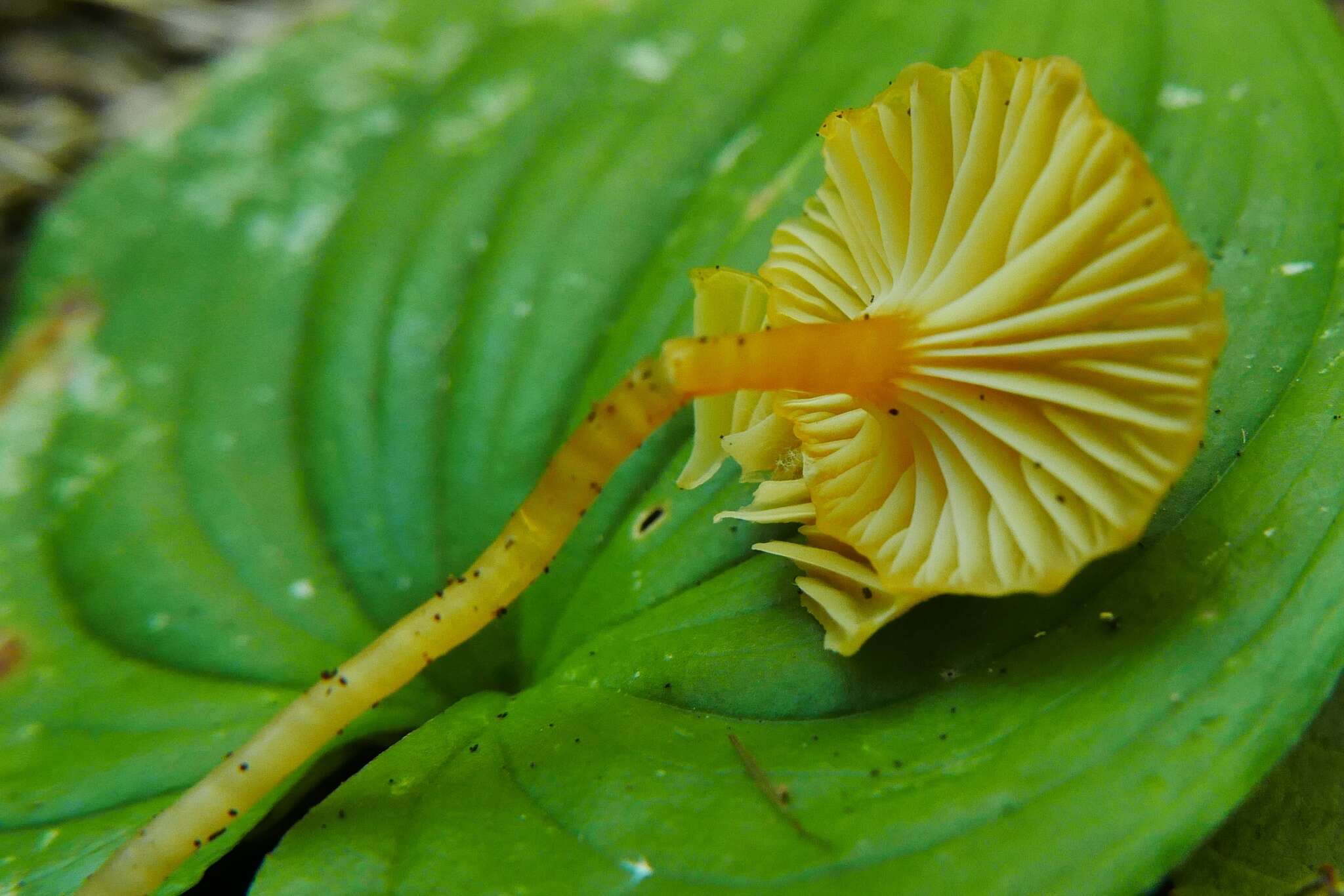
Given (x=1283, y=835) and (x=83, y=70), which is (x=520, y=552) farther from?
(x=83, y=70)

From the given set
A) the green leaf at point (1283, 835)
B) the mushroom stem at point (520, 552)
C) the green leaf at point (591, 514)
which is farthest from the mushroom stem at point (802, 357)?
the green leaf at point (1283, 835)

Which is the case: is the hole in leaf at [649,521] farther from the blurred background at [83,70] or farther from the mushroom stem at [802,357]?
Result: the blurred background at [83,70]

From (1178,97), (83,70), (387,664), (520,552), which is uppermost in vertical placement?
(1178,97)

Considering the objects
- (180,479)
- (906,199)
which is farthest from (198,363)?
(906,199)

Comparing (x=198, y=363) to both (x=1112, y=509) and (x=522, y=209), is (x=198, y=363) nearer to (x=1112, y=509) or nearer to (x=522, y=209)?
(x=522, y=209)

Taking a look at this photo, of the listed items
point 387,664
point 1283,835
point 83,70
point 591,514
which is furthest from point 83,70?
point 1283,835
